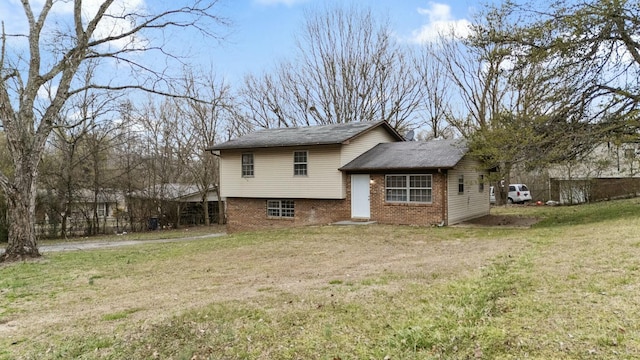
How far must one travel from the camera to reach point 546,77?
12.9 m

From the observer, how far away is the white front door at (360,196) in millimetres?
17250

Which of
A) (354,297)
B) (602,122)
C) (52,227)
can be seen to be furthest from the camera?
(52,227)

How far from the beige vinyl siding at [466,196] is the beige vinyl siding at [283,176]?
14.6 feet

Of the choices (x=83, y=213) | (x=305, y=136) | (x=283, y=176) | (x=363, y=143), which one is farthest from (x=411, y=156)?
(x=83, y=213)

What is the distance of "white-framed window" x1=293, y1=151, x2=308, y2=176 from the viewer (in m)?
18.4

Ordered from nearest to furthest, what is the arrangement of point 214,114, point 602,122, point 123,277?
1. point 123,277
2. point 602,122
3. point 214,114

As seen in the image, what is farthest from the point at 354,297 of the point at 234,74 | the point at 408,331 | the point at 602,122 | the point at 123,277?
the point at 234,74

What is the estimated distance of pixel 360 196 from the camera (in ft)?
57.2

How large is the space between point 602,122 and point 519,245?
5.88 metres

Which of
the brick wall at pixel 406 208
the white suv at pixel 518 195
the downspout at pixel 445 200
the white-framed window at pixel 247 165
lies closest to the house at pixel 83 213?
the white-framed window at pixel 247 165

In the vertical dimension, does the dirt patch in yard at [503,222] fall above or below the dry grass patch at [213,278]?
above

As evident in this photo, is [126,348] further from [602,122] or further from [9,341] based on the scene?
[602,122]

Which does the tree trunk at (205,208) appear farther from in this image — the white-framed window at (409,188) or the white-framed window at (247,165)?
the white-framed window at (409,188)

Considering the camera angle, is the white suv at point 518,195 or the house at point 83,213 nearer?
the house at point 83,213
